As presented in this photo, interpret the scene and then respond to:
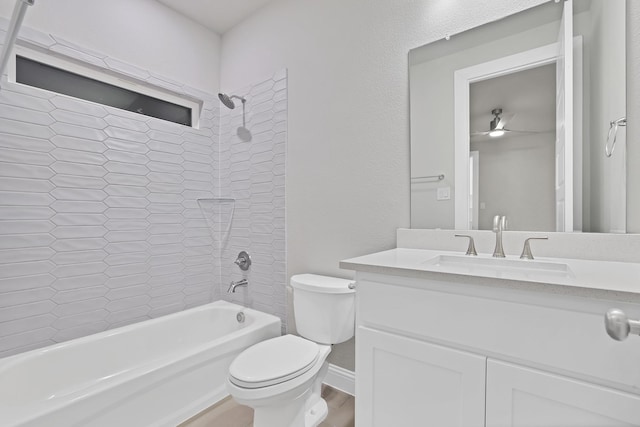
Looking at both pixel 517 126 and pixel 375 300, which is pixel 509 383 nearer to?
pixel 375 300

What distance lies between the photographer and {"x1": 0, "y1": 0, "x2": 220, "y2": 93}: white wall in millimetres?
1793

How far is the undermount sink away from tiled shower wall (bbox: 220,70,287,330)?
1218 mm

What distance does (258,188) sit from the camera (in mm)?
2361

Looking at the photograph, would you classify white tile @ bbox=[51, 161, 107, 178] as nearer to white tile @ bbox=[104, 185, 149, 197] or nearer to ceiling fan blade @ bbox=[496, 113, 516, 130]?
white tile @ bbox=[104, 185, 149, 197]

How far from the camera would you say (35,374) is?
1540 millimetres

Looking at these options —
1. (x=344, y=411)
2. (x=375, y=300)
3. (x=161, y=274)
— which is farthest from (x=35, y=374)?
(x=375, y=300)

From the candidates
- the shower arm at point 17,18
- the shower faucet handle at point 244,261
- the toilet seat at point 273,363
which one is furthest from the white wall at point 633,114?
the shower faucet handle at point 244,261

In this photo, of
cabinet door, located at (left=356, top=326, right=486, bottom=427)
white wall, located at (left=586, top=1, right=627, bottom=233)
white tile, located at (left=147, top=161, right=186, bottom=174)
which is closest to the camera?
cabinet door, located at (left=356, top=326, right=486, bottom=427)

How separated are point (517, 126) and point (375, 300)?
102 cm

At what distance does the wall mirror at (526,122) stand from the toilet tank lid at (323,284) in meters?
0.50

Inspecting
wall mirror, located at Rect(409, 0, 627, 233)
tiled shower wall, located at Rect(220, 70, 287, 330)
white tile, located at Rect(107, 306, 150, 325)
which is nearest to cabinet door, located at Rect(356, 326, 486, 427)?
wall mirror, located at Rect(409, 0, 627, 233)

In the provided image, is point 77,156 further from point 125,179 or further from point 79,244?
point 79,244

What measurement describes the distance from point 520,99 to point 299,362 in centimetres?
154

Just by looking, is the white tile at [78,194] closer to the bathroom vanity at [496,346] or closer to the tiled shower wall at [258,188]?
the tiled shower wall at [258,188]
